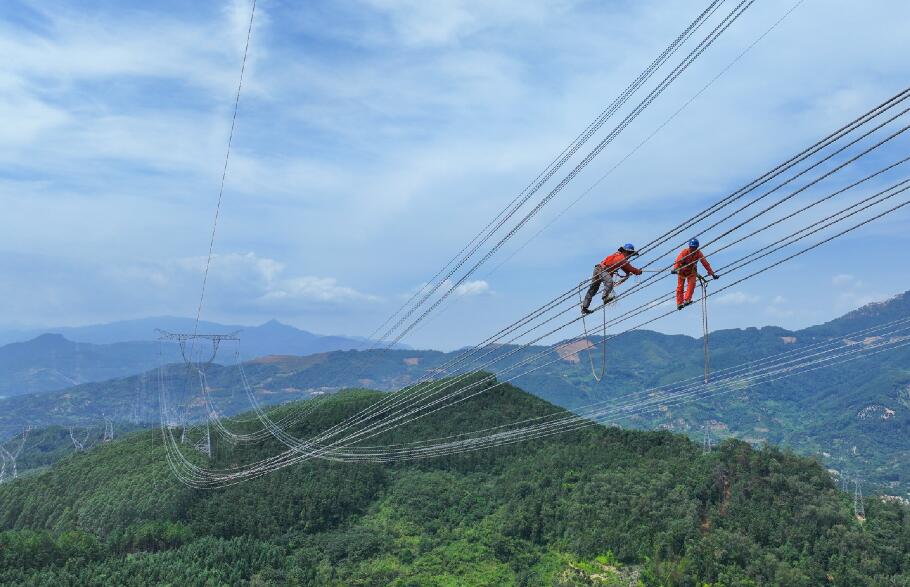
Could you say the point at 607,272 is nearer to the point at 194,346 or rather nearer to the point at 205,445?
the point at 194,346

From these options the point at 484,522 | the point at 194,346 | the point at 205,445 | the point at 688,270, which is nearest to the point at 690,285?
the point at 688,270

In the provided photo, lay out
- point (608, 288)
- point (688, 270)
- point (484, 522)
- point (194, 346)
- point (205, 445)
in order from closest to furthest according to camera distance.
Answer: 1. point (688, 270)
2. point (608, 288)
3. point (484, 522)
4. point (194, 346)
5. point (205, 445)

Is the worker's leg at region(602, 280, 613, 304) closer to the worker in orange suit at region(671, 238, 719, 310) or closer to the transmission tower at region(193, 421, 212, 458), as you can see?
the worker in orange suit at region(671, 238, 719, 310)

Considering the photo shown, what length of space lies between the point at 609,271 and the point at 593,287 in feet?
4.09

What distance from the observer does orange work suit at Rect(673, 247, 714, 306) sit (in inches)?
631

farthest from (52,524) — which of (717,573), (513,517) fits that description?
(717,573)

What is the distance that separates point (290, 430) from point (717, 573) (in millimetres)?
65267

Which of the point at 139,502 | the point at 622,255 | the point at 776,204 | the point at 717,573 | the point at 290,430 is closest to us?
the point at 776,204

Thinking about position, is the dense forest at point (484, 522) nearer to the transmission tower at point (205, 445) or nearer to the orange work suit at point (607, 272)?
the transmission tower at point (205, 445)

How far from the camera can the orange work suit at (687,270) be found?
16017 mm

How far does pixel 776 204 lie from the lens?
12148mm

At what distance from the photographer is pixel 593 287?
63.1 feet

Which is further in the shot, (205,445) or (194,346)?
(205,445)

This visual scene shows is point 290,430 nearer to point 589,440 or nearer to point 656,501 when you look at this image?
point 589,440
